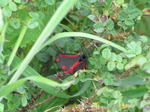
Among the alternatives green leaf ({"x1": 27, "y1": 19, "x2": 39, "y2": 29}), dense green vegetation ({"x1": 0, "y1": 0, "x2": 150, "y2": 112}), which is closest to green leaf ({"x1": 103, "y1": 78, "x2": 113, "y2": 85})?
dense green vegetation ({"x1": 0, "y1": 0, "x2": 150, "y2": 112})

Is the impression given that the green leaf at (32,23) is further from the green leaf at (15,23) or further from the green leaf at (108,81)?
the green leaf at (108,81)

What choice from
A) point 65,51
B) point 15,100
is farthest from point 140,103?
point 65,51

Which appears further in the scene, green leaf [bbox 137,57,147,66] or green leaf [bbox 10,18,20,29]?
green leaf [bbox 10,18,20,29]

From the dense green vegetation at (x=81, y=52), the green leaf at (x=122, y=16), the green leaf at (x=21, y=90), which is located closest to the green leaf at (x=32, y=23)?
the dense green vegetation at (x=81, y=52)

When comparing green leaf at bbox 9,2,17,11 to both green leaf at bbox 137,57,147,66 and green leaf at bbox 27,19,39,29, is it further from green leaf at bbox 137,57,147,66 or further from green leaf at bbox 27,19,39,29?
green leaf at bbox 137,57,147,66

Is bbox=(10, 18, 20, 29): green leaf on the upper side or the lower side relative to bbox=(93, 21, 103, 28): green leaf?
upper

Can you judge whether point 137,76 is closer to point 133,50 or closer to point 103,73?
point 103,73

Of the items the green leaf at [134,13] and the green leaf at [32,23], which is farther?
the green leaf at [134,13]

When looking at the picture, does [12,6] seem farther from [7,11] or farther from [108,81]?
[108,81]

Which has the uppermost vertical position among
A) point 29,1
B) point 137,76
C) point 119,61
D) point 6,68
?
point 29,1
